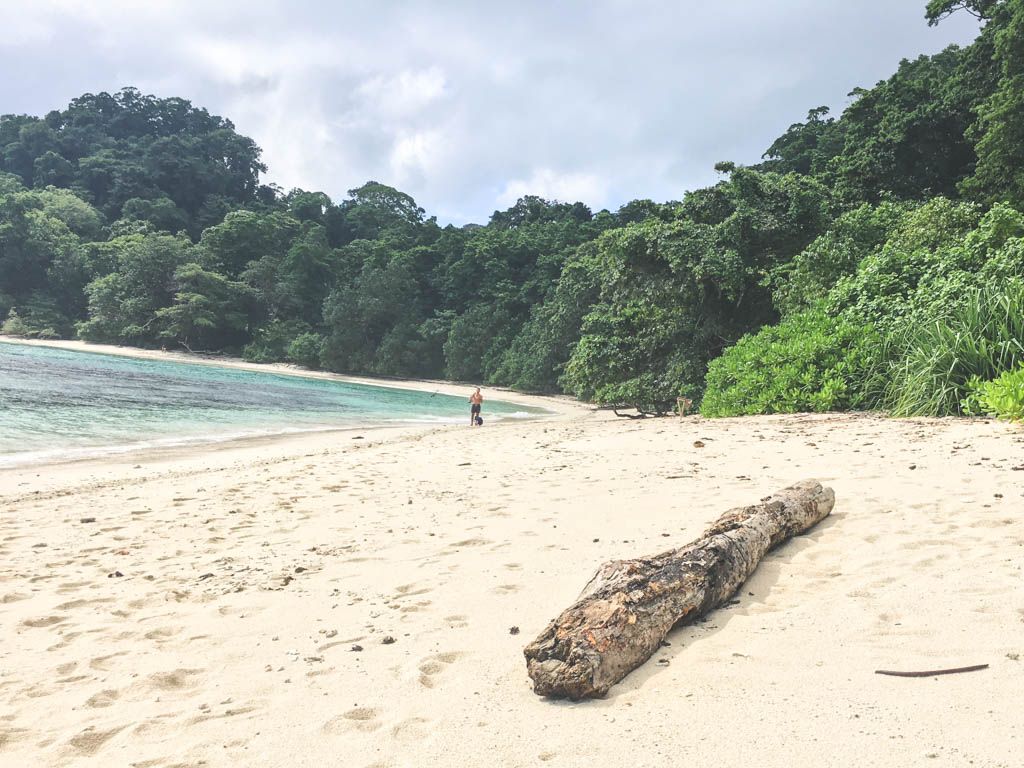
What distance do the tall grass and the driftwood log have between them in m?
6.24

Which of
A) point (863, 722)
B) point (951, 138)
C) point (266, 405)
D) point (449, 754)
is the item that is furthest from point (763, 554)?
point (951, 138)

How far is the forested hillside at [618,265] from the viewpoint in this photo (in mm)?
10461

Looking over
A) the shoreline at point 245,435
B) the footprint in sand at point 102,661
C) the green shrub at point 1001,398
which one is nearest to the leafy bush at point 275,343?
the shoreline at point 245,435

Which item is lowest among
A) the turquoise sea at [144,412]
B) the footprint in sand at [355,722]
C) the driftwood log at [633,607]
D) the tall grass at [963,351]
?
the turquoise sea at [144,412]

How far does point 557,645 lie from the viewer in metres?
2.58

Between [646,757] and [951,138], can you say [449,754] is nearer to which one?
[646,757]

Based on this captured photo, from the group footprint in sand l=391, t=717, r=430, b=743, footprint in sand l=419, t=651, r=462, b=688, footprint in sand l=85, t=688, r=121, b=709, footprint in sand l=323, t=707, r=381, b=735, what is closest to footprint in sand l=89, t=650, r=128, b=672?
footprint in sand l=85, t=688, r=121, b=709

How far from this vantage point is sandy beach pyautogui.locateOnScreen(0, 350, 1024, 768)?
2.22 m

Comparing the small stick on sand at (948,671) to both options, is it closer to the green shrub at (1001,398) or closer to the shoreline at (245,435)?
the green shrub at (1001,398)

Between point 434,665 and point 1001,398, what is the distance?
7.21 metres

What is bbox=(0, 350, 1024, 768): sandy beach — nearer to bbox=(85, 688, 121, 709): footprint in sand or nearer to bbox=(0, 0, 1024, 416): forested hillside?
bbox=(85, 688, 121, 709): footprint in sand

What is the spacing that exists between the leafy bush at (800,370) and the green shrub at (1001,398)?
6.48ft

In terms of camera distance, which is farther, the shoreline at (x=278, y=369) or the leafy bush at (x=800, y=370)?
the shoreline at (x=278, y=369)

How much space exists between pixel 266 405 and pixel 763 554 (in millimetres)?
22476
